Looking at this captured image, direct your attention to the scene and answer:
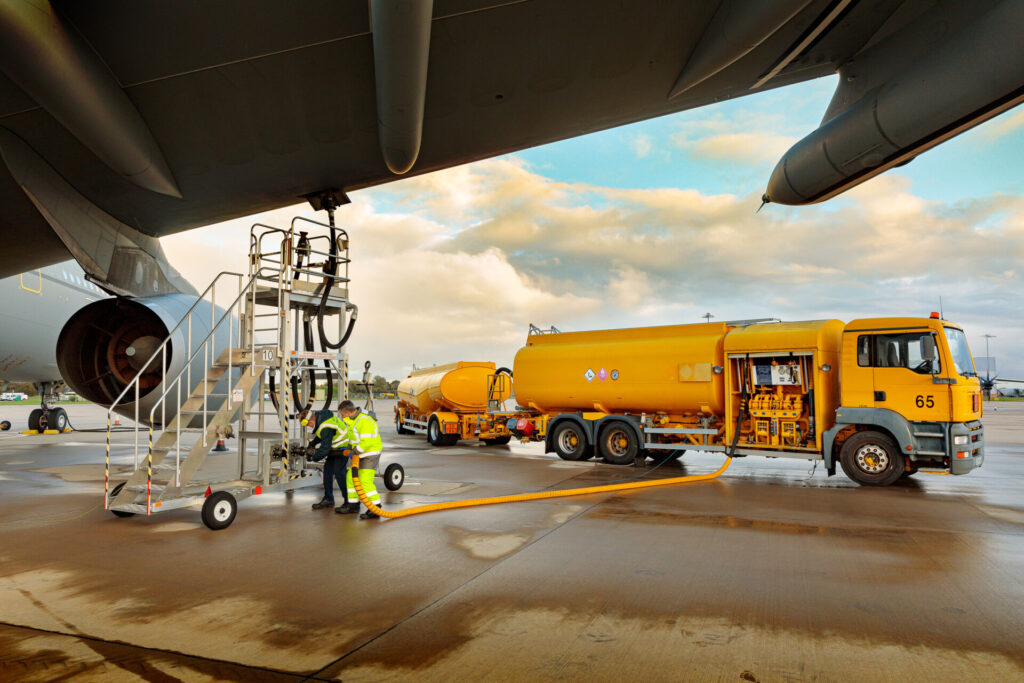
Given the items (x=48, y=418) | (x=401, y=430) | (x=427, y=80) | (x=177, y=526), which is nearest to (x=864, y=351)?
(x=427, y=80)

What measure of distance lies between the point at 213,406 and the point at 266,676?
21.6 feet

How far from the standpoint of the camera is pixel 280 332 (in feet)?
28.8

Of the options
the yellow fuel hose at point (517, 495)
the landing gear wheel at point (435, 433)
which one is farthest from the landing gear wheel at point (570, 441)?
the landing gear wheel at point (435, 433)

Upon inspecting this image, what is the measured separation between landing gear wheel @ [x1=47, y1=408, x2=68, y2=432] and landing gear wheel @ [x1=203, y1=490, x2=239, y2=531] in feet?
60.6

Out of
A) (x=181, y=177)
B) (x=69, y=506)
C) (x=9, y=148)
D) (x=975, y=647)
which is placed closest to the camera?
(x=975, y=647)

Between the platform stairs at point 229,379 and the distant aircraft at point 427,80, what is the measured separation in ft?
6.29

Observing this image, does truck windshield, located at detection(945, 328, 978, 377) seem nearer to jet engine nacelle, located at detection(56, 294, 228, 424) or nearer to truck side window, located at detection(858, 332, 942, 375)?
truck side window, located at detection(858, 332, 942, 375)

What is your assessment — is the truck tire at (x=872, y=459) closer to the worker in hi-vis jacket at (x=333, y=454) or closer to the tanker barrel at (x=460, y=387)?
the worker in hi-vis jacket at (x=333, y=454)

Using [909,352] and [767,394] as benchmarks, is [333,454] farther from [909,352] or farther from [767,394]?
[909,352]

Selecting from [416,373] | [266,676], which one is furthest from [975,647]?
[416,373]

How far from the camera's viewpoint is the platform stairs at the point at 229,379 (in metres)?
7.91

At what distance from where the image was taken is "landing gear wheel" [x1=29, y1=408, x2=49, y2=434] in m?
21.2

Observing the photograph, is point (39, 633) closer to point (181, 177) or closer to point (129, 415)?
point (181, 177)

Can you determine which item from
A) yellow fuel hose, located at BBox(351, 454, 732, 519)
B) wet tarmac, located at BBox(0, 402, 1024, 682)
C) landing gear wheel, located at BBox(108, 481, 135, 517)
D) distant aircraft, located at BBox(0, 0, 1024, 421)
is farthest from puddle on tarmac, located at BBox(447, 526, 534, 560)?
landing gear wheel, located at BBox(108, 481, 135, 517)
